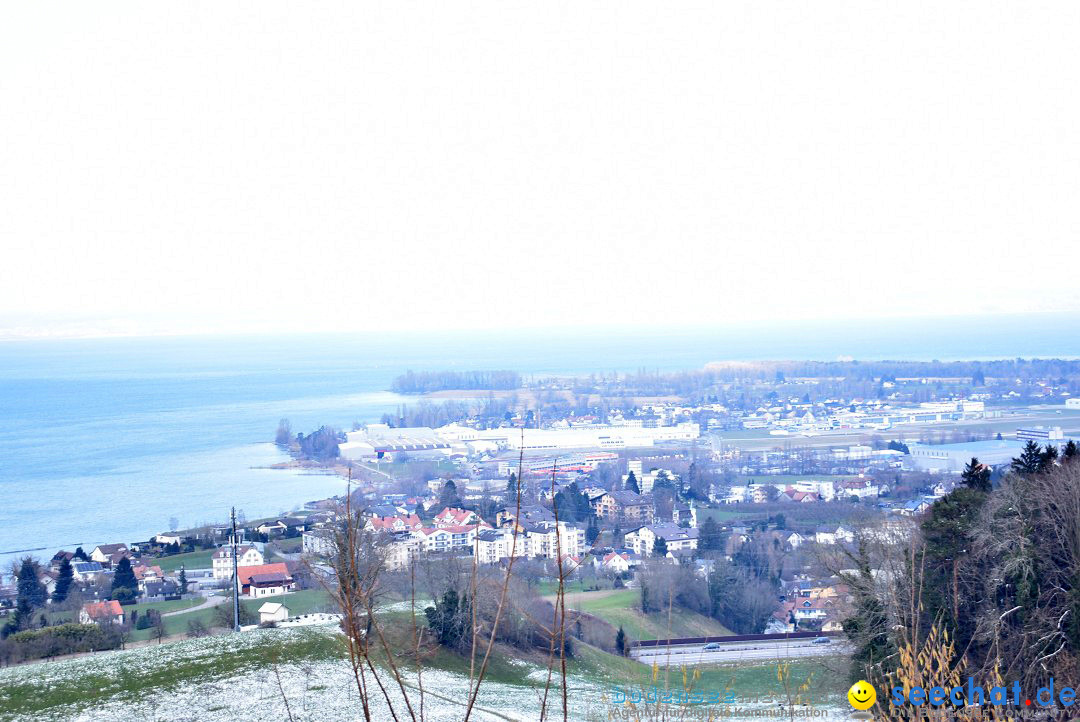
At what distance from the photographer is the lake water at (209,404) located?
21328mm

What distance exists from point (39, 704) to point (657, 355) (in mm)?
60842

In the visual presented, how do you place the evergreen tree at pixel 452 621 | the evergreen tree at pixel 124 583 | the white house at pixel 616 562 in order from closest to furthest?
the evergreen tree at pixel 452 621, the evergreen tree at pixel 124 583, the white house at pixel 616 562

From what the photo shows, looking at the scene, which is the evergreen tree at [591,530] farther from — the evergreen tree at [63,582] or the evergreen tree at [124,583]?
the evergreen tree at [63,582]

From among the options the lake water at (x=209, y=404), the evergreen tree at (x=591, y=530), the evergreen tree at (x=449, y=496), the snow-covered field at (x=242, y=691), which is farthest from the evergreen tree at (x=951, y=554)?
the lake water at (x=209, y=404)

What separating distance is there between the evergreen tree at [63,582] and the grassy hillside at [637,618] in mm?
7537

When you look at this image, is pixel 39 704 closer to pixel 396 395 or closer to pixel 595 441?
pixel 595 441

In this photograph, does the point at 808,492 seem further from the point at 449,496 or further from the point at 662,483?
the point at 449,496

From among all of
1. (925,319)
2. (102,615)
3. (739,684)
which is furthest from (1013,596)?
(925,319)

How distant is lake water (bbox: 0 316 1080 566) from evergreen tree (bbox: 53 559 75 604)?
3979 mm

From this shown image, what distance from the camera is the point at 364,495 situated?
2114 cm

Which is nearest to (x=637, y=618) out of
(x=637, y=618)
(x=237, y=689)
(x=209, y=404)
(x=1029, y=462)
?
(x=637, y=618)

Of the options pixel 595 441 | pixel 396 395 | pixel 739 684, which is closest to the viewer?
pixel 739 684

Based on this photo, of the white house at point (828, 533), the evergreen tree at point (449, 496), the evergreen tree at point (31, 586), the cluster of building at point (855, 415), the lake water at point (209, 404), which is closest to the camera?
the evergreen tree at point (31, 586)

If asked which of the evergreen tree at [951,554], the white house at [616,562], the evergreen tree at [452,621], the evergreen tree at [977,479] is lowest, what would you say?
the white house at [616,562]
